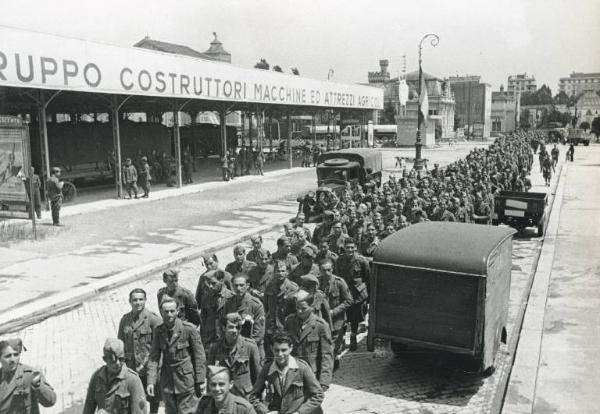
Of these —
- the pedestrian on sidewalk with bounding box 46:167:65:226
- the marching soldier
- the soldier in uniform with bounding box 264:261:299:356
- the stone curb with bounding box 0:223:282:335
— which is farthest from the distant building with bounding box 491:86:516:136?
the marching soldier

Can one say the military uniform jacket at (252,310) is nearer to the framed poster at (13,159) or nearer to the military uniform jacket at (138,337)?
the military uniform jacket at (138,337)

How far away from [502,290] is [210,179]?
2495cm

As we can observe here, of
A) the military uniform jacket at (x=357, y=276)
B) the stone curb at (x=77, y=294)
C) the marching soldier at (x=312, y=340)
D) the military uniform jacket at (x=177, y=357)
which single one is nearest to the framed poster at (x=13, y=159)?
the stone curb at (x=77, y=294)

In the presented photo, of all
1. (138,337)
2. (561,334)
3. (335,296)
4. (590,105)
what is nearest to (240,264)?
(335,296)

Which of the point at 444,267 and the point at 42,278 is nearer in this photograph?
the point at 444,267

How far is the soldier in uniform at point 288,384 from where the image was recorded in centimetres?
471

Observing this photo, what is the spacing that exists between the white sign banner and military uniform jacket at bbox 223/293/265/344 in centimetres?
1401

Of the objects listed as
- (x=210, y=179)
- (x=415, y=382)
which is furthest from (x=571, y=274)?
(x=210, y=179)

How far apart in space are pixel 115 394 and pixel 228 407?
3.73ft

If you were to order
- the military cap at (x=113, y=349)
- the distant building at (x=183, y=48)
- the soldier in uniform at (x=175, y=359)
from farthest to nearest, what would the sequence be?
1. the distant building at (x=183, y=48)
2. the soldier in uniform at (x=175, y=359)
3. the military cap at (x=113, y=349)

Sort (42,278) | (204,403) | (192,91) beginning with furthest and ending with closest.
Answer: (192,91)
(42,278)
(204,403)

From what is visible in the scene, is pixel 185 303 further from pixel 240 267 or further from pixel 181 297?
pixel 240 267

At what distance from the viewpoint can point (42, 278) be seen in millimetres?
12172

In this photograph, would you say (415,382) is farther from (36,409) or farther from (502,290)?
(36,409)
